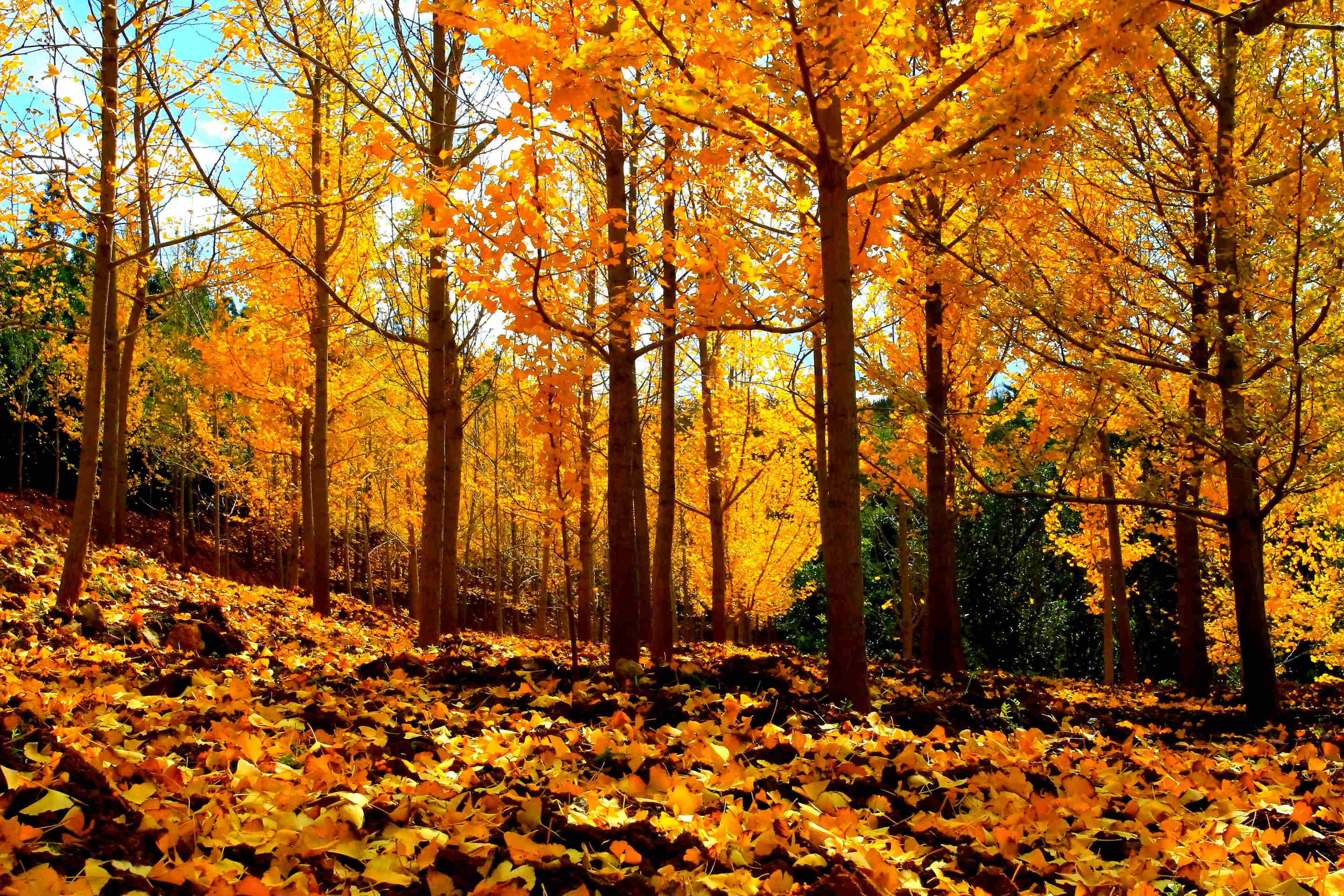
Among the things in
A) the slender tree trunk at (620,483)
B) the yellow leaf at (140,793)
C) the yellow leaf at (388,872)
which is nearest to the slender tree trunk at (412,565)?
the slender tree trunk at (620,483)

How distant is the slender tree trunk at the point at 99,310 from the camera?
5508 millimetres

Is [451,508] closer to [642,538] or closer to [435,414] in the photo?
[435,414]

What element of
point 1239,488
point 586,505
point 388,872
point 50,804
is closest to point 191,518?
point 586,505

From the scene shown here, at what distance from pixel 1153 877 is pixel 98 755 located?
2679mm

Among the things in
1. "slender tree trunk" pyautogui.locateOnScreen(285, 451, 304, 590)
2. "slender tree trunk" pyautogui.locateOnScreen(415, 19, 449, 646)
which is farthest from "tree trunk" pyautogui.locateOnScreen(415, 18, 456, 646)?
"slender tree trunk" pyautogui.locateOnScreen(285, 451, 304, 590)

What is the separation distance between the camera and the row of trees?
3.40 meters

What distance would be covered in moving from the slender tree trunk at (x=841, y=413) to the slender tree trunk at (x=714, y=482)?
18.5ft

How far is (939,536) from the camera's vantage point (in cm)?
717

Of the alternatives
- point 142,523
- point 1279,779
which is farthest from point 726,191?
point 142,523

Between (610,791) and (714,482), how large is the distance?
751cm

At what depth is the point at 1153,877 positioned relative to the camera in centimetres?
191

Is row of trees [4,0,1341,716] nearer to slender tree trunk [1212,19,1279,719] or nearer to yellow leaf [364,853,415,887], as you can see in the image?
slender tree trunk [1212,19,1279,719]

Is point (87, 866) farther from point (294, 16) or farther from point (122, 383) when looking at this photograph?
point (122, 383)

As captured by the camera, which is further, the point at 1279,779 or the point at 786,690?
the point at 786,690
